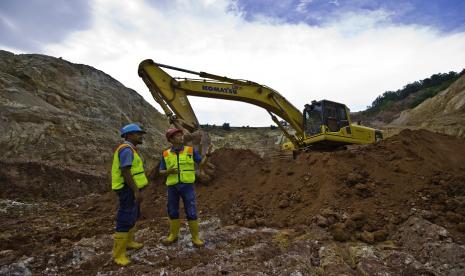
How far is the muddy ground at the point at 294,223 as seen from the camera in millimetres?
4031

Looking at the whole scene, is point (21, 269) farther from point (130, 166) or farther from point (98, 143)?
point (98, 143)

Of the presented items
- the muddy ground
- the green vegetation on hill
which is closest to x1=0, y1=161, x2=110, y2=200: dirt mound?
the muddy ground

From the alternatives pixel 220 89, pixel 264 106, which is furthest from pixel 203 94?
pixel 264 106

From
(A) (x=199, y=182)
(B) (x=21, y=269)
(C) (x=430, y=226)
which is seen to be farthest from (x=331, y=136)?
(B) (x=21, y=269)

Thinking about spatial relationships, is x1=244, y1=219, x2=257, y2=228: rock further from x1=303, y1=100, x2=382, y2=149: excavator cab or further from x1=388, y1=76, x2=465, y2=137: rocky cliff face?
x1=388, y1=76, x2=465, y2=137: rocky cliff face

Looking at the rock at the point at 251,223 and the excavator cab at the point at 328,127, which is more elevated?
the excavator cab at the point at 328,127

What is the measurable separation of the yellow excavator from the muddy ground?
173cm

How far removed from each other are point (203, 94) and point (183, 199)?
469 centimetres

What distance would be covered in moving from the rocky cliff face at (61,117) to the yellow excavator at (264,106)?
4960 millimetres

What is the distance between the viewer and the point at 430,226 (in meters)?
4.63

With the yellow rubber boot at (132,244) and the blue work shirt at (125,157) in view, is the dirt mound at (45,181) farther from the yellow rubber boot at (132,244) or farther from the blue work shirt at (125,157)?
the blue work shirt at (125,157)

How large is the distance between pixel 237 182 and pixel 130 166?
13.8ft

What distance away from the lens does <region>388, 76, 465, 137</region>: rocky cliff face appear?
18.9m

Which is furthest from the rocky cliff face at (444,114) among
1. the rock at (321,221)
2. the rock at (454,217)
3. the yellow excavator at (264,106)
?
the rock at (321,221)
